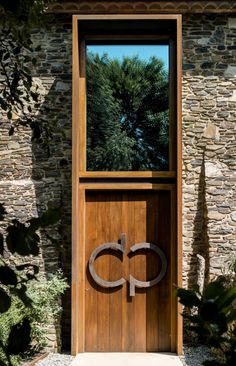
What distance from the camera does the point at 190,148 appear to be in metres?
7.62

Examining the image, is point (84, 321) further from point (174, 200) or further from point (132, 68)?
point (132, 68)

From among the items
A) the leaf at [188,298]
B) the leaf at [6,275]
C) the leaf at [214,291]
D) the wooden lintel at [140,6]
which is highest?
the wooden lintel at [140,6]

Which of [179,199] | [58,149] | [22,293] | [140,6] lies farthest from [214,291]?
[140,6]

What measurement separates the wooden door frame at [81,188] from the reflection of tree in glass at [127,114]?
0.23 metres

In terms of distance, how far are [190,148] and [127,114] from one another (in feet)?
3.46

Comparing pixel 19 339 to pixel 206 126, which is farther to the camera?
Result: pixel 206 126

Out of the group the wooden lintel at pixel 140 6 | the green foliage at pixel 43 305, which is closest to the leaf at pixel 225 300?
the green foliage at pixel 43 305

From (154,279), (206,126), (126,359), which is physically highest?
(206,126)

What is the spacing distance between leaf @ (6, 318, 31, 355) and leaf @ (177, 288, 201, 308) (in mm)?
244

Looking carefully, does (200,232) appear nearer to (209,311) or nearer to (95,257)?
(95,257)

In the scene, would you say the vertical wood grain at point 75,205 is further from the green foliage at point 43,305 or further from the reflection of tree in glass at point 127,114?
the reflection of tree in glass at point 127,114

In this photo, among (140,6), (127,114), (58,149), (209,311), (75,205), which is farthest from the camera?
(58,149)

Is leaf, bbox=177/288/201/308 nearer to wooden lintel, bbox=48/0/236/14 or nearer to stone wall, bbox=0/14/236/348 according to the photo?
stone wall, bbox=0/14/236/348

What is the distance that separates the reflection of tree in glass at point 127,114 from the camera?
23.7 ft
